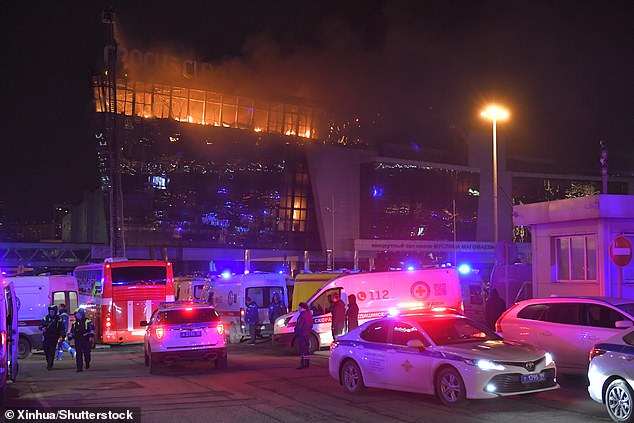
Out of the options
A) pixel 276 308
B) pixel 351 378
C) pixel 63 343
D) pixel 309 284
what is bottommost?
pixel 63 343

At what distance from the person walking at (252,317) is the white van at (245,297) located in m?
0.19

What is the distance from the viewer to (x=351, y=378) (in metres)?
11.4

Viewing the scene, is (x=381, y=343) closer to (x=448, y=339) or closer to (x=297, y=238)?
(x=448, y=339)

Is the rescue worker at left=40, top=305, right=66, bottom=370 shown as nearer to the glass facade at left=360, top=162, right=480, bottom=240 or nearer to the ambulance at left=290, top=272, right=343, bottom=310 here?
the ambulance at left=290, top=272, right=343, bottom=310

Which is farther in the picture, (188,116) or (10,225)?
(10,225)

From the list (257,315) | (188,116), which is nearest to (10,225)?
(188,116)

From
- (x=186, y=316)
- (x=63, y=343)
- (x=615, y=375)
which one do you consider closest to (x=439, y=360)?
(x=615, y=375)

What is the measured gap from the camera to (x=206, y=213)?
61.5m

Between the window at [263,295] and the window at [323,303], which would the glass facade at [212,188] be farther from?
the window at [323,303]

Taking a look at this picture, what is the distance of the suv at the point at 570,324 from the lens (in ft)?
37.2

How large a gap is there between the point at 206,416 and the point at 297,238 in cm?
5655

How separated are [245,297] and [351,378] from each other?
40.7 ft

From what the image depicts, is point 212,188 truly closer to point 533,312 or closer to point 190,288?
point 190,288

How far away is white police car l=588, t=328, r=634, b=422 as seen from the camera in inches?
324
